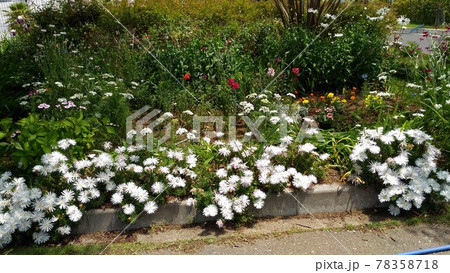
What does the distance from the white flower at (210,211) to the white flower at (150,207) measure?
0.42m

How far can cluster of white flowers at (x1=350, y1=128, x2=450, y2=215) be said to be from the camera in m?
3.31

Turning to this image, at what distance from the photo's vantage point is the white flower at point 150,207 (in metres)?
3.19

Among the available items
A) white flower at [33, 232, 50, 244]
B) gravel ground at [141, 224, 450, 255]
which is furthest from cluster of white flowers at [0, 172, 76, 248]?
gravel ground at [141, 224, 450, 255]

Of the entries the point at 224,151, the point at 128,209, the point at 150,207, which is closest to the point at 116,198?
the point at 128,209

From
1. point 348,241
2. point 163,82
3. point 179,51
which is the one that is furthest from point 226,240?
point 179,51

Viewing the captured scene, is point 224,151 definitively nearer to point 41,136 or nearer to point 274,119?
point 274,119

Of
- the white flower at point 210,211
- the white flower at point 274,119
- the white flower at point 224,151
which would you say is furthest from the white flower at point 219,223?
the white flower at point 274,119

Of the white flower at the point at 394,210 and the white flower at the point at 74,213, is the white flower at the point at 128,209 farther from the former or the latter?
the white flower at the point at 394,210

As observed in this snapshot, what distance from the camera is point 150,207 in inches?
127

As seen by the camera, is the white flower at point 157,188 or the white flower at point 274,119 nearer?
the white flower at point 157,188

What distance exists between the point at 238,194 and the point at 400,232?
4.57ft

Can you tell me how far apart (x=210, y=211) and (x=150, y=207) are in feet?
1.67

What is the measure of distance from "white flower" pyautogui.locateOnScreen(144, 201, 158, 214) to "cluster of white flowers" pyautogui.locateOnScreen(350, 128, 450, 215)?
1802 mm

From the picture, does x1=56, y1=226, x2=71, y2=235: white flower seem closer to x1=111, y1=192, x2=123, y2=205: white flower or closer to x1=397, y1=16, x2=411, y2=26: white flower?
x1=111, y1=192, x2=123, y2=205: white flower
